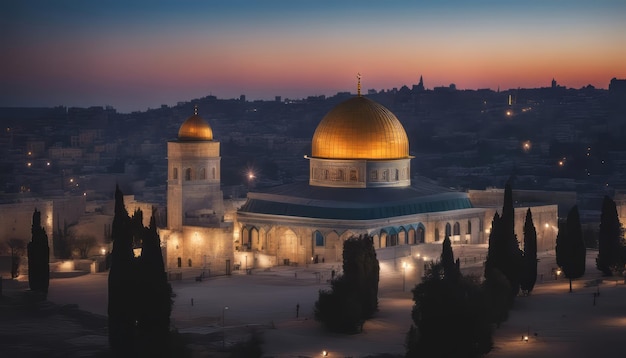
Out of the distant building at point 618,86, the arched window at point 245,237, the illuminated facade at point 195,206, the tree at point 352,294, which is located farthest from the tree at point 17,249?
the distant building at point 618,86

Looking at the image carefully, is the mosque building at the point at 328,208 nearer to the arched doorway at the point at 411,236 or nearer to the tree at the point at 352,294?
the arched doorway at the point at 411,236

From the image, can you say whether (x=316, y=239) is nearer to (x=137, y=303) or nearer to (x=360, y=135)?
(x=360, y=135)

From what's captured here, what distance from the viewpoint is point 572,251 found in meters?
52.6

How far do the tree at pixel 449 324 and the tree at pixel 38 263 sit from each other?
13.8m

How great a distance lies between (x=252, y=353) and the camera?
3769 cm

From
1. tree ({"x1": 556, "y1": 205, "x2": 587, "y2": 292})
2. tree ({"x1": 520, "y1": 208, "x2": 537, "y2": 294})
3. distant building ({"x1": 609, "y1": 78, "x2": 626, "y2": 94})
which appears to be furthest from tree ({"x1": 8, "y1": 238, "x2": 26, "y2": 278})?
distant building ({"x1": 609, "y1": 78, "x2": 626, "y2": 94})

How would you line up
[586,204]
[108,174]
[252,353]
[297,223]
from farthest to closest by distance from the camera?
[108,174] → [586,204] → [297,223] → [252,353]

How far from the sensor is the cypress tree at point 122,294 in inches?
1507

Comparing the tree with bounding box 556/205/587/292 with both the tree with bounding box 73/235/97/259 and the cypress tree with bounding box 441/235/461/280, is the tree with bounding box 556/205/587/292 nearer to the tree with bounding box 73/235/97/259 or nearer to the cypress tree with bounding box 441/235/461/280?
the cypress tree with bounding box 441/235/461/280

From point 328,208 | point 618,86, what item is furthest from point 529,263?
point 618,86

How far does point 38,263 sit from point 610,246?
20.3 meters

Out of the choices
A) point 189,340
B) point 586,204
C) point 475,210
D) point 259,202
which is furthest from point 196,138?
point 586,204

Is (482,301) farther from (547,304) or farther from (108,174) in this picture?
(108,174)

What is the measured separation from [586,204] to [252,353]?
6072cm
